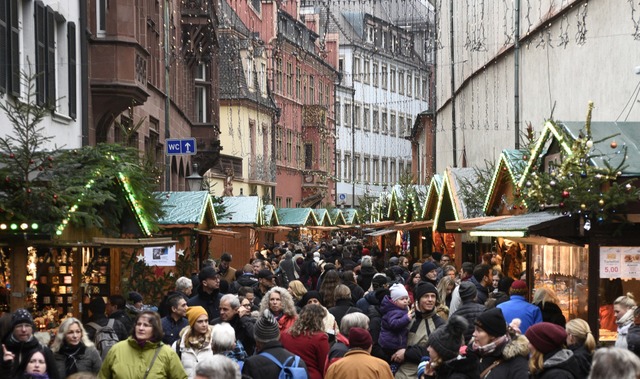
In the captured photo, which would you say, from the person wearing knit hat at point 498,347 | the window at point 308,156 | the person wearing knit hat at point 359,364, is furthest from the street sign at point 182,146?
the window at point 308,156

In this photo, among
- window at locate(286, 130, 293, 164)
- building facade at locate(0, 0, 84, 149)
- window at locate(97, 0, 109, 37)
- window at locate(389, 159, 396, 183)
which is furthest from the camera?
window at locate(389, 159, 396, 183)

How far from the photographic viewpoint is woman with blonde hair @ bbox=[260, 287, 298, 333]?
12359 mm

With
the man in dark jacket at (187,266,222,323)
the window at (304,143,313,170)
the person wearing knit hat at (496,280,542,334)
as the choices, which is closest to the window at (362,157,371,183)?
the window at (304,143,313,170)

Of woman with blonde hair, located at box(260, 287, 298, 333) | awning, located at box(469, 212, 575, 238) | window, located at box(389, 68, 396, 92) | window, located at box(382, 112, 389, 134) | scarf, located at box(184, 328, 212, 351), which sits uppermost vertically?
window, located at box(389, 68, 396, 92)

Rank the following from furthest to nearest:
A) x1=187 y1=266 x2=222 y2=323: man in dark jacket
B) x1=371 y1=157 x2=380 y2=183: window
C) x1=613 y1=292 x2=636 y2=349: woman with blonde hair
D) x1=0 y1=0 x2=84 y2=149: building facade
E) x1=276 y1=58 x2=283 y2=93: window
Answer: x1=371 y1=157 x2=380 y2=183: window → x1=276 y1=58 x2=283 y2=93: window → x1=0 y1=0 x2=84 y2=149: building facade → x1=187 y1=266 x2=222 y2=323: man in dark jacket → x1=613 y1=292 x2=636 y2=349: woman with blonde hair

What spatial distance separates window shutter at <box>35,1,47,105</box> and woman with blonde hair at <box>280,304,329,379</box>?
9.33 metres

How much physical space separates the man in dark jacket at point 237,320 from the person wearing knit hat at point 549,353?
411cm

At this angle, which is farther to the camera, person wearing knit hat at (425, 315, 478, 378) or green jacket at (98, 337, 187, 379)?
green jacket at (98, 337, 187, 379)

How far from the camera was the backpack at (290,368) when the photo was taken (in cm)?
973

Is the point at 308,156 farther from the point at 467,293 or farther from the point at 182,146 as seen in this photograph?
the point at 467,293

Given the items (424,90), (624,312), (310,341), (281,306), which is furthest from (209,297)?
(424,90)

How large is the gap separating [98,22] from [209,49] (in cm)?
1810

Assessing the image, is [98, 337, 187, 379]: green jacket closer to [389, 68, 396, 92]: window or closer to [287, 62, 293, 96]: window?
[287, 62, 293, 96]: window

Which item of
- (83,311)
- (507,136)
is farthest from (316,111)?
(83,311)
